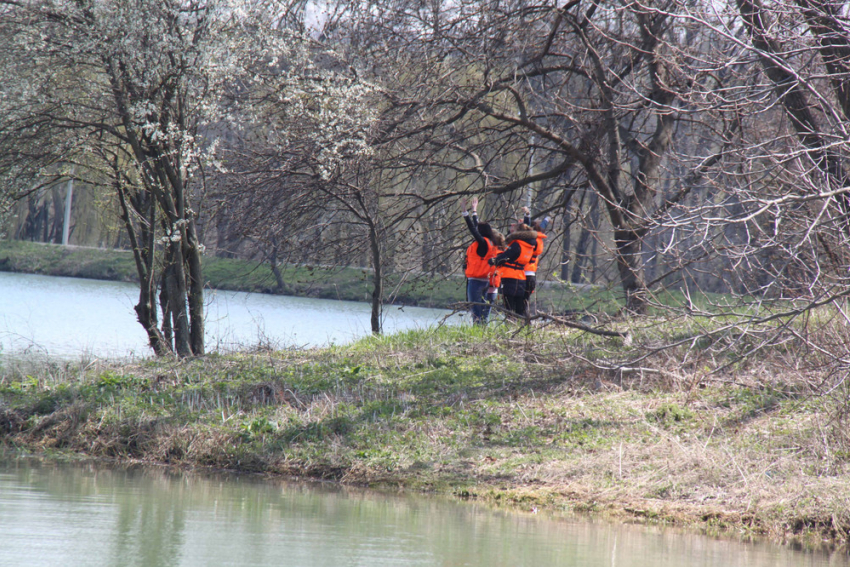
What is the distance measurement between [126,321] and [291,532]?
65.5 ft

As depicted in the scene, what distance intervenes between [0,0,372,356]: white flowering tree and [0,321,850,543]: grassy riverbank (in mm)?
2969

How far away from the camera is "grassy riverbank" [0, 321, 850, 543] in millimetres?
→ 7832

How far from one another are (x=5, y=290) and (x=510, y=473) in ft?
97.8

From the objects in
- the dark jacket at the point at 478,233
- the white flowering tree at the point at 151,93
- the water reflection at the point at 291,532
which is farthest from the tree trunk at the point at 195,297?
the water reflection at the point at 291,532

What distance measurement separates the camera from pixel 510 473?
8.40 metres

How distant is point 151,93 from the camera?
12.5m

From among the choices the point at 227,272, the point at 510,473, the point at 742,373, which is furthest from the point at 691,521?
the point at 227,272

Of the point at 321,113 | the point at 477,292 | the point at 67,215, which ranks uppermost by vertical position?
the point at 67,215

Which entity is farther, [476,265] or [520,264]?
[476,265]

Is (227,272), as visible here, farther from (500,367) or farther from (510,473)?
(510,473)

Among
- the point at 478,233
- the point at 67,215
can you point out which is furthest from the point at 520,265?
the point at 67,215

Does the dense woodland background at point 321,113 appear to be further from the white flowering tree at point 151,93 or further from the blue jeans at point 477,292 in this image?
the blue jeans at point 477,292

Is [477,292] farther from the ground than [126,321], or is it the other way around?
[477,292]

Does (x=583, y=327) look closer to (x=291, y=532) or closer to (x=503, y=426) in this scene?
(x=503, y=426)
